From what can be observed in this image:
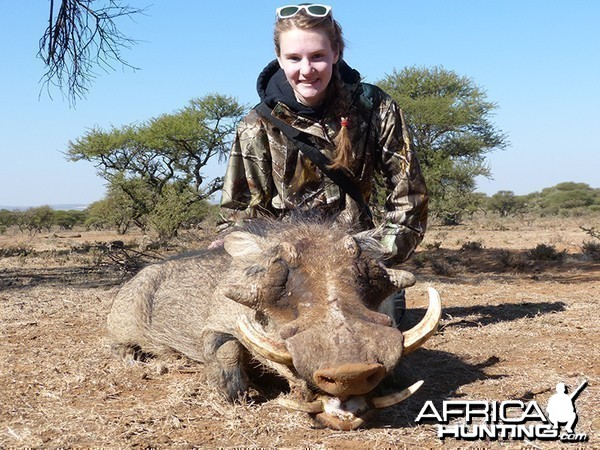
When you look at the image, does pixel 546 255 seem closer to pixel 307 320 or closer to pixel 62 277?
pixel 62 277

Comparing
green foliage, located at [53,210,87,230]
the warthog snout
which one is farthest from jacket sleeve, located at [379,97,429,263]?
green foliage, located at [53,210,87,230]

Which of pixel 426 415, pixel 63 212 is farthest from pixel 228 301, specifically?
pixel 63 212

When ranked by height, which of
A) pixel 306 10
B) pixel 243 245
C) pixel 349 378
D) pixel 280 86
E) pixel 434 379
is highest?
pixel 306 10

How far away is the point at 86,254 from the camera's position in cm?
1159

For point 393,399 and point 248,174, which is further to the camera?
point 248,174

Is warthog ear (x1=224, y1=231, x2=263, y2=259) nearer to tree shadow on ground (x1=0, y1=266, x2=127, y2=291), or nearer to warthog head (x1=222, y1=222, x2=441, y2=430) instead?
warthog head (x1=222, y1=222, x2=441, y2=430)

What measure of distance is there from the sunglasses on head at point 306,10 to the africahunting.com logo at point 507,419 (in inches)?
82.5

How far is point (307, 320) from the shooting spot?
2.24 m

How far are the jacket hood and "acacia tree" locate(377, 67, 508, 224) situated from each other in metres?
13.6

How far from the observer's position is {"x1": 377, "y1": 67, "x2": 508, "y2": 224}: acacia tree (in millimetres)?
18578

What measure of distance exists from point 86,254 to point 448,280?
23.0 feet

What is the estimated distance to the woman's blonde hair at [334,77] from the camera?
3402 mm

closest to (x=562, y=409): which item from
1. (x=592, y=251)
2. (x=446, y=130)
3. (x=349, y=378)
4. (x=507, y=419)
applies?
(x=507, y=419)

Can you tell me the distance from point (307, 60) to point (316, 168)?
2.22 feet
